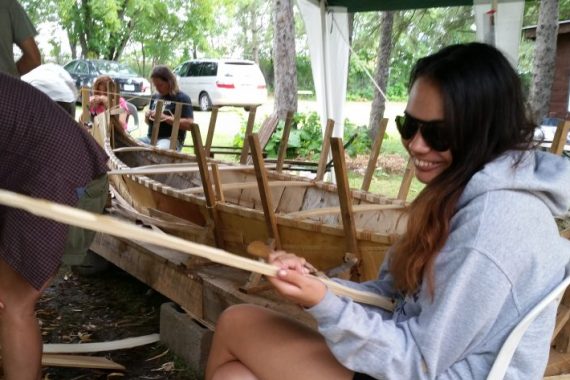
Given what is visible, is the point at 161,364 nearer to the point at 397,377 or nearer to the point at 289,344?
the point at 289,344

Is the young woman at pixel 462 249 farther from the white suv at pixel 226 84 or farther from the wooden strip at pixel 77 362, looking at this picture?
the white suv at pixel 226 84

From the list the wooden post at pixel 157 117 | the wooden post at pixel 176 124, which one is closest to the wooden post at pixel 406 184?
the wooden post at pixel 176 124

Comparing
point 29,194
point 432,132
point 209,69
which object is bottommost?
point 29,194

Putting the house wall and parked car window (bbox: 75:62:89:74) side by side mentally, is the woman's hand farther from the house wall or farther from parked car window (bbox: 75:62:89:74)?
parked car window (bbox: 75:62:89:74)

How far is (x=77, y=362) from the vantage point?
292 cm

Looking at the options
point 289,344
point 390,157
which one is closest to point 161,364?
point 289,344

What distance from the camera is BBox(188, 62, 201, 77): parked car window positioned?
19.0 meters

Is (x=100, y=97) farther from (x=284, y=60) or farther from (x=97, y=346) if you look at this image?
(x=284, y=60)

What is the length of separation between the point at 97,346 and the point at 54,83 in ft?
13.7

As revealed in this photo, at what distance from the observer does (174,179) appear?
18.3ft

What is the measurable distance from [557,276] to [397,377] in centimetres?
44

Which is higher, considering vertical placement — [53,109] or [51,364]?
[53,109]


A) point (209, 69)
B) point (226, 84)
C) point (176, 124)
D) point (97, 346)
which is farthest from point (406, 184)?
point (209, 69)

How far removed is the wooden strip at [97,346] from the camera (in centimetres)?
312
